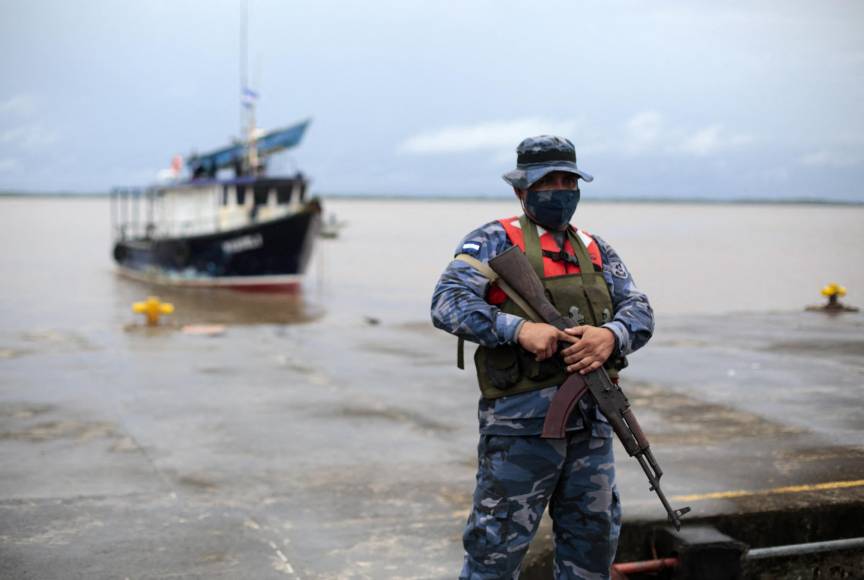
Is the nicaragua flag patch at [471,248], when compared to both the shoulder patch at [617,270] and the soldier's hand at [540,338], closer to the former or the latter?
the soldier's hand at [540,338]

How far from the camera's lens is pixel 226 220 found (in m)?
29.8

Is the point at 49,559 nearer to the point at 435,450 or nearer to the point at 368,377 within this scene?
the point at 435,450

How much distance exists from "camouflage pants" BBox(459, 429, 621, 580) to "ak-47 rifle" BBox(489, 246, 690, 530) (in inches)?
3.9

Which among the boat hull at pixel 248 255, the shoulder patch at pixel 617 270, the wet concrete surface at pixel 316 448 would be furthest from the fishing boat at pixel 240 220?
the shoulder patch at pixel 617 270

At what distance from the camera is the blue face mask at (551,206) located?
10.9ft

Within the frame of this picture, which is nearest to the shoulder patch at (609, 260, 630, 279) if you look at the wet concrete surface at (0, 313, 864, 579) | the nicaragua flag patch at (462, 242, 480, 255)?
the nicaragua flag patch at (462, 242, 480, 255)

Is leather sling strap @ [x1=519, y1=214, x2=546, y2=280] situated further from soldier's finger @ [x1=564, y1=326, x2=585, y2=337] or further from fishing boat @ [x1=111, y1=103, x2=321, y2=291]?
fishing boat @ [x1=111, y1=103, x2=321, y2=291]

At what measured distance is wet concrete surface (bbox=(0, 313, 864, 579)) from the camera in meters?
4.67

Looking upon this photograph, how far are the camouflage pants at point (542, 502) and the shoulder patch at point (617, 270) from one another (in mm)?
575

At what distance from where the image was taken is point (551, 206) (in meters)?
3.34

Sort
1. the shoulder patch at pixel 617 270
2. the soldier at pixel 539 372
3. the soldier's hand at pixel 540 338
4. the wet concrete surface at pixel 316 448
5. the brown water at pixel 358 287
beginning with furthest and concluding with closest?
the brown water at pixel 358 287 < the wet concrete surface at pixel 316 448 < the shoulder patch at pixel 617 270 < the soldier at pixel 539 372 < the soldier's hand at pixel 540 338

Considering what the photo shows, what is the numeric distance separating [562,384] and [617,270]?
1.69ft

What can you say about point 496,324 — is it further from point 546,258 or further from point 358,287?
point 358,287

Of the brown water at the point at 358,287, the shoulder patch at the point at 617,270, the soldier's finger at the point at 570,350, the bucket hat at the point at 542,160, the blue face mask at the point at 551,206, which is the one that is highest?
the bucket hat at the point at 542,160
